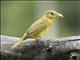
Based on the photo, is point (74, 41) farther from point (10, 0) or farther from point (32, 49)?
point (10, 0)

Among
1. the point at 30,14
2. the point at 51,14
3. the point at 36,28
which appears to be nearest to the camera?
the point at 36,28

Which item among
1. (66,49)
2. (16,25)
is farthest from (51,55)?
(16,25)

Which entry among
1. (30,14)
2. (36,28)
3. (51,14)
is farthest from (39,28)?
(30,14)

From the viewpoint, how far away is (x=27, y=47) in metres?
4.04

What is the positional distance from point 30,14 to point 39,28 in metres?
5.32

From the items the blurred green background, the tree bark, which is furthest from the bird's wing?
the blurred green background

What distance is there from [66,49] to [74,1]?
5.77m

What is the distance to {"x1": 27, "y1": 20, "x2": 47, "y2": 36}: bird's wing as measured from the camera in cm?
436

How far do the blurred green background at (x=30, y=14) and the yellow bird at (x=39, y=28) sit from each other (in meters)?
3.96

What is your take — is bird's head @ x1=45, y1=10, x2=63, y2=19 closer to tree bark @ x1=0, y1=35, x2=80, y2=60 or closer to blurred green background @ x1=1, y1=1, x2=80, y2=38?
tree bark @ x1=0, y1=35, x2=80, y2=60

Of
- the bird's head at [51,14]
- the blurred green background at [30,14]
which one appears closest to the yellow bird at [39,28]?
the bird's head at [51,14]

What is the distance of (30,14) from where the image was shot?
984 cm

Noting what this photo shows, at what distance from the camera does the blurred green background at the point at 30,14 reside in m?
8.93

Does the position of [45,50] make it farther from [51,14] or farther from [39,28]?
[51,14]
